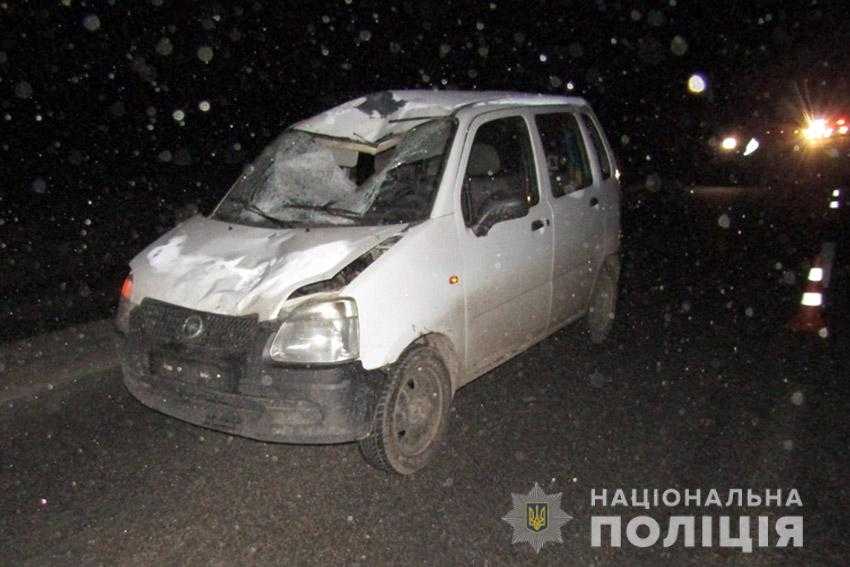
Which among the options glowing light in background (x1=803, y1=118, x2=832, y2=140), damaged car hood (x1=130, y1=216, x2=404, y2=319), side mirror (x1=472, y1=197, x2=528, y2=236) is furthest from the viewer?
glowing light in background (x1=803, y1=118, x2=832, y2=140)

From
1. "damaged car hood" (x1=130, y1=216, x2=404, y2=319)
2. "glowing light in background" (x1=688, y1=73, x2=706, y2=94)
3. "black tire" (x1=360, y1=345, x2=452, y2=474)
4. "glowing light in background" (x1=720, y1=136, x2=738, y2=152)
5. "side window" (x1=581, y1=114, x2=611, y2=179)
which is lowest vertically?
"black tire" (x1=360, y1=345, x2=452, y2=474)

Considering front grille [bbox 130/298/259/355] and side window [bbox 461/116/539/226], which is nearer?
front grille [bbox 130/298/259/355]

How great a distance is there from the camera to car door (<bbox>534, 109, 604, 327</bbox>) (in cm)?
604

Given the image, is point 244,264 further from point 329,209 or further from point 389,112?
point 389,112

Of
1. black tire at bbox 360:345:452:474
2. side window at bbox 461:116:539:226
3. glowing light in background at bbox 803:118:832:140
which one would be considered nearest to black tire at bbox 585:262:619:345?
side window at bbox 461:116:539:226

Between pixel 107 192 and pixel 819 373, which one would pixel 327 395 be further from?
pixel 107 192

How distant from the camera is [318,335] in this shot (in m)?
4.24

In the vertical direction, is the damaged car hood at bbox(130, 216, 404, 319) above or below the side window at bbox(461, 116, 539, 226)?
below

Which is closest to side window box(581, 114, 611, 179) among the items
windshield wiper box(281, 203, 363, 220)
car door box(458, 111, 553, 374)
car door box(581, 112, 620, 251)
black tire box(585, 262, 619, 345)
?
car door box(581, 112, 620, 251)

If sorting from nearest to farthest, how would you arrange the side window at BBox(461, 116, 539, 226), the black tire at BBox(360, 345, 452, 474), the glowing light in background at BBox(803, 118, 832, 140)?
the black tire at BBox(360, 345, 452, 474), the side window at BBox(461, 116, 539, 226), the glowing light in background at BBox(803, 118, 832, 140)

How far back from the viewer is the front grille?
429cm

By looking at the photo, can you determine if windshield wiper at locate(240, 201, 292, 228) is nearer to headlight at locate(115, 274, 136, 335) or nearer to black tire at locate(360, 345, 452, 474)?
headlight at locate(115, 274, 136, 335)

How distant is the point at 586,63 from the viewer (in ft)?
136

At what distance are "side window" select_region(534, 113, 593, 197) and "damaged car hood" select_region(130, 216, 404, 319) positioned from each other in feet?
5.71
